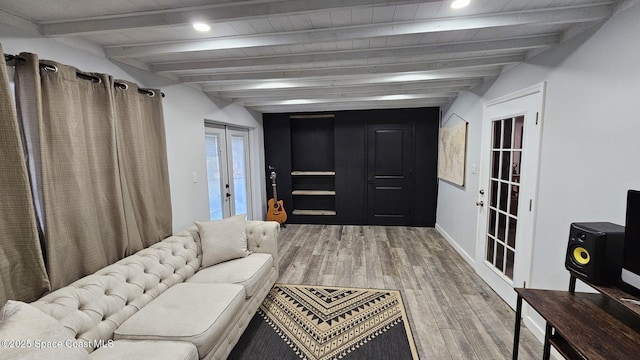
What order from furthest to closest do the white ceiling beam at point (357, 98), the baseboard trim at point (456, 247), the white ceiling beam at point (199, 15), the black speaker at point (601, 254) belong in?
the white ceiling beam at point (357, 98), the baseboard trim at point (456, 247), the white ceiling beam at point (199, 15), the black speaker at point (601, 254)

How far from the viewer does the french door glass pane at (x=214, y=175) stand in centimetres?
374

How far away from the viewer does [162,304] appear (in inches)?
73.3

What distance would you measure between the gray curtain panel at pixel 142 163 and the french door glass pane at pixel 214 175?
1091 millimetres

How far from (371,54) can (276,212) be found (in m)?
3.72

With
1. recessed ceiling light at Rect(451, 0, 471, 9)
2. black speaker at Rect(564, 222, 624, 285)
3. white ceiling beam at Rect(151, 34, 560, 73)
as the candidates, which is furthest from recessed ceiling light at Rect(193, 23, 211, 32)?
black speaker at Rect(564, 222, 624, 285)

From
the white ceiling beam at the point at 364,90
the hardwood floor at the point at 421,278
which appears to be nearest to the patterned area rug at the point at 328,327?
the hardwood floor at the point at 421,278

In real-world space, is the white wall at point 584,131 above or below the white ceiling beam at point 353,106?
below

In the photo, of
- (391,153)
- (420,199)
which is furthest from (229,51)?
(420,199)

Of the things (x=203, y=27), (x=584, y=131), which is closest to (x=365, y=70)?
(x=203, y=27)

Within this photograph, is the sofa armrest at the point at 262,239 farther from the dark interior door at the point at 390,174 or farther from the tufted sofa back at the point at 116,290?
the dark interior door at the point at 390,174

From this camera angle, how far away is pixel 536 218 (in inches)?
87.9

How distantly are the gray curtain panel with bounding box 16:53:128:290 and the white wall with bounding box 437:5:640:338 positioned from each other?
11.1 ft

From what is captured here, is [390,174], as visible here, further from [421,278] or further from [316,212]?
[421,278]

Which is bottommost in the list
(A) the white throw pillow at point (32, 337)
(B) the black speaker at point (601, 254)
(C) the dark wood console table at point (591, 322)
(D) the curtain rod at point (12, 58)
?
(C) the dark wood console table at point (591, 322)
